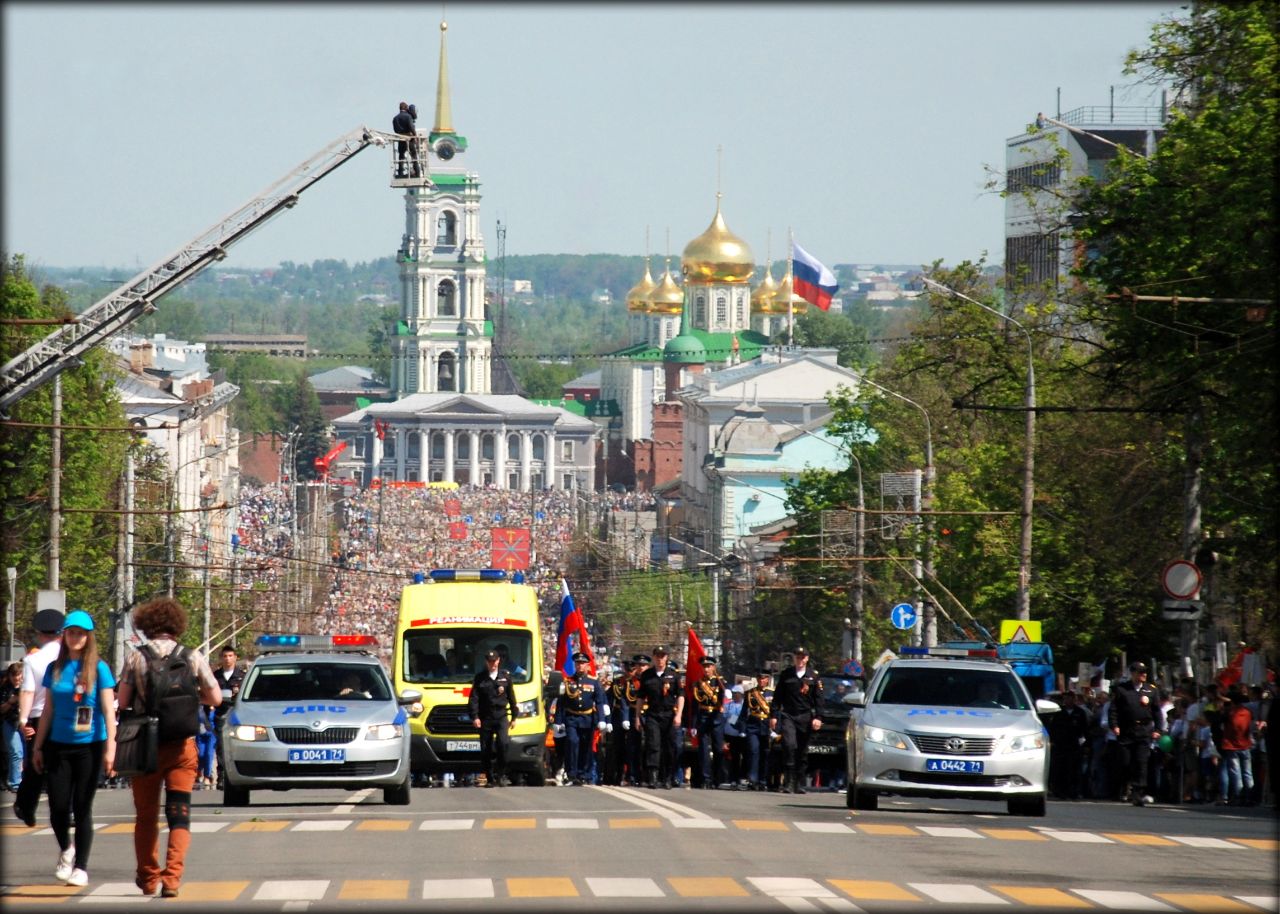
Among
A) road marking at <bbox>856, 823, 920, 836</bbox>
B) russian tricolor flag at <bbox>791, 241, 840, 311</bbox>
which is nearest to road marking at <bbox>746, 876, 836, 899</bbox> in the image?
road marking at <bbox>856, 823, 920, 836</bbox>

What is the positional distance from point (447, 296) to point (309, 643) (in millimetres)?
174594

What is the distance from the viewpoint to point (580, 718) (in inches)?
1107

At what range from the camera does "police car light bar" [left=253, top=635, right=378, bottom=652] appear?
79.5 feet

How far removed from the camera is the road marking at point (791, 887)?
12755 millimetres

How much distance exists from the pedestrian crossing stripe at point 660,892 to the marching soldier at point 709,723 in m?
13.6

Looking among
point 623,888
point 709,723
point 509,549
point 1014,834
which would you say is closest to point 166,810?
point 623,888

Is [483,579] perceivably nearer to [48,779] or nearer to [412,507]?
[48,779]

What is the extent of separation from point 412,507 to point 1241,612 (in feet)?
296

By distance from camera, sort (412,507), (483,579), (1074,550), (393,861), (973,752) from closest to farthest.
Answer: (393,861), (973,752), (483,579), (1074,550), (412,507)

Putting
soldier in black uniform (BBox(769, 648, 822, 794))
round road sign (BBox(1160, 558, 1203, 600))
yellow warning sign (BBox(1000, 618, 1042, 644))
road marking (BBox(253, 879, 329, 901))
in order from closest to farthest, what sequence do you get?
road marking (BBox(253, 879, 329, 901)) → soldier in black uniform (BBox(769, 648, 822, 794)) → round road sign (BBox(1160, 558, 1203, 600)) → yellow warning sign (BBox(1000, 618, 1042, 644))

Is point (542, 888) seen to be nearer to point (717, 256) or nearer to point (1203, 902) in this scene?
point (1203, 902)

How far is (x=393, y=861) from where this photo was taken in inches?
587

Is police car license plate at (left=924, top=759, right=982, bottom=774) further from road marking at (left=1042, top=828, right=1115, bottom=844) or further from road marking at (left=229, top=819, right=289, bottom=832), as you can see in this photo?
road marking at (left=229, top=819, right=289, bottom=832)

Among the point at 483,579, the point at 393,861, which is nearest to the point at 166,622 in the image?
the point at 393,861
